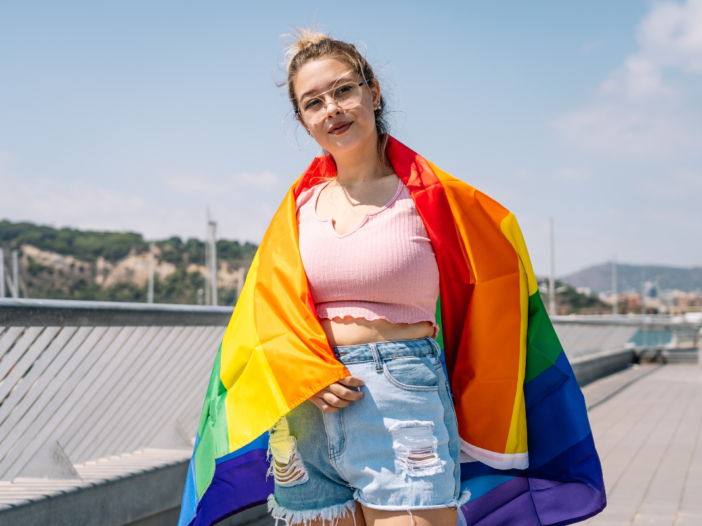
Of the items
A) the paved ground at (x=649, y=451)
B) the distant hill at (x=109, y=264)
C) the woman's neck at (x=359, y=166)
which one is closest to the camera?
the woman's neck at (x=359, y=166)

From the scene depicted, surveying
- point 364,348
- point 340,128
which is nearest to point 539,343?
point 364,348

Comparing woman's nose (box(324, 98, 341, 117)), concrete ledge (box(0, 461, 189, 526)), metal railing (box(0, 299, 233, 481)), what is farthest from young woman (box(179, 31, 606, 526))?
metal railing (box(0, 299, 233, 481))

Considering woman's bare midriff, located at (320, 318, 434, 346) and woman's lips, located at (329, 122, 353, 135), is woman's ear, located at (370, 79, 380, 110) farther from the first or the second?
woman's bare midriff, located at (320, 318, 434, 346)

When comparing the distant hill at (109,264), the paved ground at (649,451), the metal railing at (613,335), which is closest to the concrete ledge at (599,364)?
the metal railing at (613,335)

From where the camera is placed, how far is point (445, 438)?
6.05 ft

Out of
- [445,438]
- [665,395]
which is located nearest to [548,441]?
[445,438]

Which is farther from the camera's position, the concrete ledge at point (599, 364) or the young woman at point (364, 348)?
the concrete ledge at point (599, 364)

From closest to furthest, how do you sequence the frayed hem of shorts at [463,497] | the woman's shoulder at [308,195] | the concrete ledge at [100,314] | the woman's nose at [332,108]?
1. the frayed hem of shorts at [463,497]
2. the woman's nose at [332,108]
3. the woman's shoulder at [308,195]
4. the concrete ledge at [100,314]

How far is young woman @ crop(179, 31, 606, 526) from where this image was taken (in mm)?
1830

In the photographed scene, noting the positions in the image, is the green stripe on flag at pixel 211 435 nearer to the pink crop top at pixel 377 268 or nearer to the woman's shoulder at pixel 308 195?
the pink crop top at pixel 377 268

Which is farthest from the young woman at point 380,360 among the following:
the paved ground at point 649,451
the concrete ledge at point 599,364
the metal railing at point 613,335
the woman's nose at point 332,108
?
the concrete ledge at point 599,364

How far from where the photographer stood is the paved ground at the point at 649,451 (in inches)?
188

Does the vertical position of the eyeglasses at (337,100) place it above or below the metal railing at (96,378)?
above

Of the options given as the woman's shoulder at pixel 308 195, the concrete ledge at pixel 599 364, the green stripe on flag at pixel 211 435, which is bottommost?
the concrete ledge at pixel 599 364
